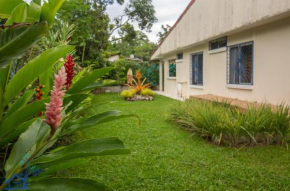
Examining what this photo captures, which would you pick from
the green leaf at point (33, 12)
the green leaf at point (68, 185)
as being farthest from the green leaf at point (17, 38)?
the green leaf at point (68, 185)

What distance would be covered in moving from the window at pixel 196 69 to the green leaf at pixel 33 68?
29.5 feet

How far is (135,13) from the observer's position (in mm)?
21516

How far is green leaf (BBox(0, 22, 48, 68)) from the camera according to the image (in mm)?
737

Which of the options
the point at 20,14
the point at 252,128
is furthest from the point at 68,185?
the point at 252,128

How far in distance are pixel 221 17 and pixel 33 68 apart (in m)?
6.64

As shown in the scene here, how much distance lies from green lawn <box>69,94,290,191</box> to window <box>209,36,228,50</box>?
4.41 m

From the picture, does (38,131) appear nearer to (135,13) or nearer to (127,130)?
(127,130)

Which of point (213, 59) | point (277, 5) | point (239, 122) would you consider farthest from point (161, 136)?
point (213, 59)

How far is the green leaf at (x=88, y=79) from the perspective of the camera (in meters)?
1.17

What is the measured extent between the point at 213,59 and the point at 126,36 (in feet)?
48.3

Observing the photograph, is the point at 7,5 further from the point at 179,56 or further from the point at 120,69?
the point at 120,69

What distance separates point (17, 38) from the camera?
2.44 ft

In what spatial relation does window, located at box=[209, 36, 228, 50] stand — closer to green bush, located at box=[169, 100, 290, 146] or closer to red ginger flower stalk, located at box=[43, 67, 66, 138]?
green bush, located at box=[169, 100, 290, 146]

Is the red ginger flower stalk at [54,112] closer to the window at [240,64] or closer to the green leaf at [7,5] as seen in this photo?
the green leaf at [7,5]
